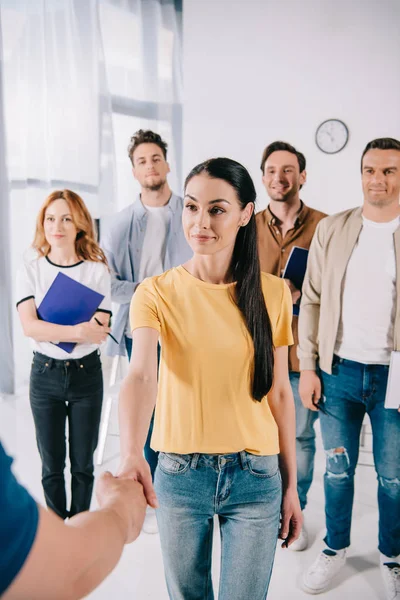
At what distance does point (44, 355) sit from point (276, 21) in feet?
11.0

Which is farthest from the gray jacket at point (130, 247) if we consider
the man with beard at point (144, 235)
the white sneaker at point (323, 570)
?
the white sneaker at point (323, 570)

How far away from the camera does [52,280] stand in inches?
85.9

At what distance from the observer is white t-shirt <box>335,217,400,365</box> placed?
197 centimetres

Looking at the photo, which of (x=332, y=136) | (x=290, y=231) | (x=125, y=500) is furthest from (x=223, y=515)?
(x=332, y=136)

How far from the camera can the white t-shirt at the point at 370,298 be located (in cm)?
197

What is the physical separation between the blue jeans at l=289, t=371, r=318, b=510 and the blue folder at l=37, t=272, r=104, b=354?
0.96 meters

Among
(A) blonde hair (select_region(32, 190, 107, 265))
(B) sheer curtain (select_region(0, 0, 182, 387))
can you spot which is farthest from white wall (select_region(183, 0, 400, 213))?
(A) blonde hair (select_region(32, 190, 107, 265))

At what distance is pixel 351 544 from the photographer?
7.70ft

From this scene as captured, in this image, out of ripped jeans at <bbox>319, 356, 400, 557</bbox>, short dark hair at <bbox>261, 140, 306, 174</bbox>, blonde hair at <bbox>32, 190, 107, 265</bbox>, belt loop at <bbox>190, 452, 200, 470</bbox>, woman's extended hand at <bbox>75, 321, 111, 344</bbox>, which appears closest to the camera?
belt loop at <bbox>190, 452, 200, 470</bbox>

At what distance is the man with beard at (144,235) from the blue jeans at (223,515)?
5.24 ft

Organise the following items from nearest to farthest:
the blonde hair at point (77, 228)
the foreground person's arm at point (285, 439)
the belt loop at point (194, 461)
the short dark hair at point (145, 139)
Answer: the belt loop at point (194, 461) < the foreground person's arm at point (285, 439) < the blonde hair at point (77, 228) < the short dark hair at point (145, 139)

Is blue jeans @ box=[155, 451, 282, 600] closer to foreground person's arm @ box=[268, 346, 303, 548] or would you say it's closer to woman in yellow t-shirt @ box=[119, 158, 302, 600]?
woman in yellow t-shirt @ box=[119, 158, 302, 600]

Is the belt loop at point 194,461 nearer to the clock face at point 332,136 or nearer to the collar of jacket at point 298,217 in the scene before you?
the collar of jacket at point 298,217

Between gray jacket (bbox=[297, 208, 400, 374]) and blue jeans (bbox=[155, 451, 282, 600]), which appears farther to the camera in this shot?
gray jacket (bbox=[297, 208, 400, 374])
